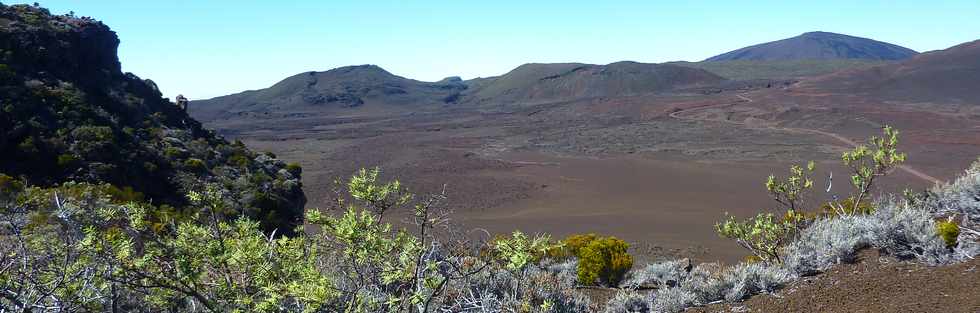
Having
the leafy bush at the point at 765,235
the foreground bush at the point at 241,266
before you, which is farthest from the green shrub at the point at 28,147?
the leafy bush at the point at 765,235

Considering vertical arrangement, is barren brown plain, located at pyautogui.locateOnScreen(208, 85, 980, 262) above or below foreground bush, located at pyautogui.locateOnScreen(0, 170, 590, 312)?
below

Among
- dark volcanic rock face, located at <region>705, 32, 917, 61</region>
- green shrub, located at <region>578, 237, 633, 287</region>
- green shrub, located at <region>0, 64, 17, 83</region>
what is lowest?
green shrub, located at <region>578, 237, 633, 287</region>

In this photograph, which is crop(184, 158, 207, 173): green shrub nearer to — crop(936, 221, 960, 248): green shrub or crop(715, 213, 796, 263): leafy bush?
crop(715, 213, 796, 263): leafy bush

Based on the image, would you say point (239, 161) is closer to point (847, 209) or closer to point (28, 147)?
point (28, 147)

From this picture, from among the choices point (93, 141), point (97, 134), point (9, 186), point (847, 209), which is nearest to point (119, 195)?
point (9, 186)

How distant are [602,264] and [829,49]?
18453cm

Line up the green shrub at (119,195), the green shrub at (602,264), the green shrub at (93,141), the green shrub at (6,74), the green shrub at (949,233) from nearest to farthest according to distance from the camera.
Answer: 1. the green shrub at (949,233)
2. the green shrub at (602,264)
3. the green shrub at (119,195)
4. the green shrub at (93,141)
5. the green shrub at (6,74)

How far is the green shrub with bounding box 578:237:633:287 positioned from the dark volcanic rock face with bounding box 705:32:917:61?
17237 centimetres

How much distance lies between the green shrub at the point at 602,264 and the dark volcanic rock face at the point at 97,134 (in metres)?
6.61

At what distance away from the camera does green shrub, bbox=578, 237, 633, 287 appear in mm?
8914

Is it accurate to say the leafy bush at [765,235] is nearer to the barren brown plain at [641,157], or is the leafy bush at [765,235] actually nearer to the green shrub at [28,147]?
the barren brown plain at [641,157]

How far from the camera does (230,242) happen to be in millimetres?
3430

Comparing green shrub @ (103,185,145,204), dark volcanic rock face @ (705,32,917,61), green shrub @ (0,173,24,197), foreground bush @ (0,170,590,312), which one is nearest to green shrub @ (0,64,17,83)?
green shrub @ (103,185,145,204)

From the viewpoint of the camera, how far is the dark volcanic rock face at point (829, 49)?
16350 centimetres
